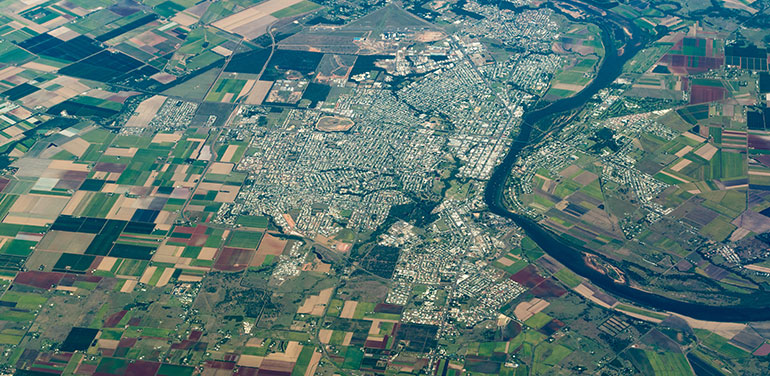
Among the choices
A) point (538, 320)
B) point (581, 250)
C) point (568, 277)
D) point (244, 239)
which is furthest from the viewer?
point (244, 239)

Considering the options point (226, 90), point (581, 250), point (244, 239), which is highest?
point (226, 90)

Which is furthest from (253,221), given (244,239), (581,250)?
(581,250)

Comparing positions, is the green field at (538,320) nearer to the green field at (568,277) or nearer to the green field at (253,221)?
the green field at (568,277)

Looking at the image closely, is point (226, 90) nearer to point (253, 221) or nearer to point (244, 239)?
point (253, 221)

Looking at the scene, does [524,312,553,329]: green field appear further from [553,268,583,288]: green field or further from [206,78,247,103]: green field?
[206,78,247,103]: green field

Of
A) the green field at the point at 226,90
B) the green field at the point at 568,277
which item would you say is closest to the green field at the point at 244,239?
the green field at the point at 226,90

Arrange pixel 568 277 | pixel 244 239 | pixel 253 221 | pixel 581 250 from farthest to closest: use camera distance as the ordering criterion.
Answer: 1. pixel 253 221
2. pixel 244 239
3. pixel 581 250
4. pixel 568 277

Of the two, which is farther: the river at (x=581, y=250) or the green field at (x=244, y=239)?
the green field at (x=244, y=239)

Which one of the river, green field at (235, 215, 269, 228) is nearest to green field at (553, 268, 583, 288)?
the river

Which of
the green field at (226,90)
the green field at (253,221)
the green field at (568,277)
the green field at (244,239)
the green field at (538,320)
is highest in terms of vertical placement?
the green field at (226,90)
